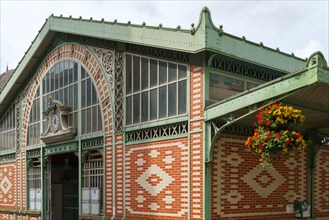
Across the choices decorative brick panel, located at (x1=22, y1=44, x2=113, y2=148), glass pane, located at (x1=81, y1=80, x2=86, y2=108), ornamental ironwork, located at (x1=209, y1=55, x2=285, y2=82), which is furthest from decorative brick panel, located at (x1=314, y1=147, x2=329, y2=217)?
glass pane, located at (x1=81, y1=80, x2=86, y2=108)

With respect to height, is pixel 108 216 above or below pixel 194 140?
below

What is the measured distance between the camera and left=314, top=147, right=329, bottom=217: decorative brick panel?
1432 cm

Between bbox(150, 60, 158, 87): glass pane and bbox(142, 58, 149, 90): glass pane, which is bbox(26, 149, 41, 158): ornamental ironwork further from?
bbox(150, 60, 158, 87): glass pane

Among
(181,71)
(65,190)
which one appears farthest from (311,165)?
(65,190)

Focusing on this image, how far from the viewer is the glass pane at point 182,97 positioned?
12.4 metres

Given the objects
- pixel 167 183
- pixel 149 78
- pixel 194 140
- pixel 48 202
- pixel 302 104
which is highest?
pixel 149 78

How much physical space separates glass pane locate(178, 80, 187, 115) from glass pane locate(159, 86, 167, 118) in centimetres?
65

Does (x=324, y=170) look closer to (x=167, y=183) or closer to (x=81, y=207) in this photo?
(x=167, y=183)

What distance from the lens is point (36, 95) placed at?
2083 centimetres

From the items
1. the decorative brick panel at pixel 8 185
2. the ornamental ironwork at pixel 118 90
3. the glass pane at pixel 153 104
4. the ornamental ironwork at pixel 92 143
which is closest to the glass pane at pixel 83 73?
the ornamental ironwork at pixel 118 90

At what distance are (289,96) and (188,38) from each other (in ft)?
10.5

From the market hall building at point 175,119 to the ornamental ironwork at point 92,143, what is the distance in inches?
2.9

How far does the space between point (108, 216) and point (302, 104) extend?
7.60 metres

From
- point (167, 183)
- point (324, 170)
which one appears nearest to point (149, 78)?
point (167, 183)
